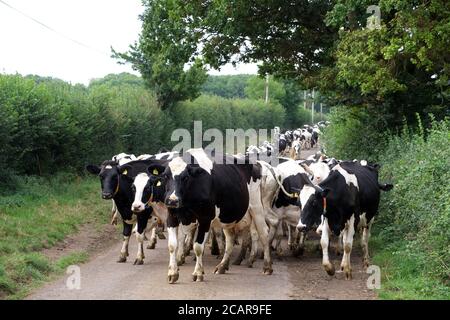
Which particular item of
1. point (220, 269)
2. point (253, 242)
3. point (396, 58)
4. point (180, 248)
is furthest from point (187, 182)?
point (396, 58)

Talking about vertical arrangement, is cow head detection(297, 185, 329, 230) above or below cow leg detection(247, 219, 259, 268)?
above

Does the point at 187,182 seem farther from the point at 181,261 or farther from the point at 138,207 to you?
the point at 181,261

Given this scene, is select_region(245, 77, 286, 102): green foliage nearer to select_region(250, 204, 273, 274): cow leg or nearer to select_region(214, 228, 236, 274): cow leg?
select_region(250, 204, 273, 274): cow leg

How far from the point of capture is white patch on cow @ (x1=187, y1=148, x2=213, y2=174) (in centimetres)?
1201

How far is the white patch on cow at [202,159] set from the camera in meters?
12.0

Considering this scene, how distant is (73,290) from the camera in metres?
10.8

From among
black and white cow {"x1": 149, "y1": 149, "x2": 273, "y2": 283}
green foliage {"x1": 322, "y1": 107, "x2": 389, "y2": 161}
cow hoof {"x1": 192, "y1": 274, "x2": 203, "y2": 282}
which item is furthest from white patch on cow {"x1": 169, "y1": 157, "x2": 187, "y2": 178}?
green foliage {"x1": 322, "y1": 107, "x2": 389, "y2": 161}

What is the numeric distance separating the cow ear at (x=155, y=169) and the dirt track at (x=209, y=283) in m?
1.80

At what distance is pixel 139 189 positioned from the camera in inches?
512

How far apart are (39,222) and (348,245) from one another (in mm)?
7596

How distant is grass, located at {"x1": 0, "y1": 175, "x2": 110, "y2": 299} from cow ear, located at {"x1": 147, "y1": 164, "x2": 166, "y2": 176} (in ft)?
8.11

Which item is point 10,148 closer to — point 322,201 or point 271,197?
point 271,197

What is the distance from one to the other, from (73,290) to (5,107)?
27.9 feet
